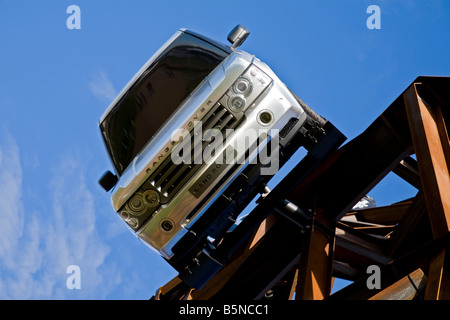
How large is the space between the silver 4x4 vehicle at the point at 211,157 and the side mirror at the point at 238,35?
1.06ft

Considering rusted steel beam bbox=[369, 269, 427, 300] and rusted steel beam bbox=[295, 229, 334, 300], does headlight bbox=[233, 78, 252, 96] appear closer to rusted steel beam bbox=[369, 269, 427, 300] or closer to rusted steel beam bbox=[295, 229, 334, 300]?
rusted steel beam bbox=[295, 229, 334, 300]

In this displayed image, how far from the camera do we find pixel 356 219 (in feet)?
23.2

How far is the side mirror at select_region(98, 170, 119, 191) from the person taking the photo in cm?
666

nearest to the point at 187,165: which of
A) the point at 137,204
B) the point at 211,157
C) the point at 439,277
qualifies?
the point at 211,157

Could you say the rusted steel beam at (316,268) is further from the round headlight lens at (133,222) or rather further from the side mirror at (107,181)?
the side mirror at (107,181)

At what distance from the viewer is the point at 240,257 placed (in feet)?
20.8

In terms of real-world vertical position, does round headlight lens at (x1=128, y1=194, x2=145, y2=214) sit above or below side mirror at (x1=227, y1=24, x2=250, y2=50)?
below

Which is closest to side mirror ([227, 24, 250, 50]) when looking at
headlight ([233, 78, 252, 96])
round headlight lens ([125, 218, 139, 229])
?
headlight ([233, 78, 252, 96])

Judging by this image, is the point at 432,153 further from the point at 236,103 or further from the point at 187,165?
the point at 187,165

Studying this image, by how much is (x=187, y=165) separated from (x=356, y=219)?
2.54m

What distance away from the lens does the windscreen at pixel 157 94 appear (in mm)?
6262

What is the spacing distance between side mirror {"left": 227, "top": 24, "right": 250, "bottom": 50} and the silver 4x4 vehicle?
322 millimetres

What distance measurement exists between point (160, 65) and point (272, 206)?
201 cm

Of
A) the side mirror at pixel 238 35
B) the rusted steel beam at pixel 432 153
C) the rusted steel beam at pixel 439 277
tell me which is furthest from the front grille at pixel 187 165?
the rusted steel beam at pixel 439 277
